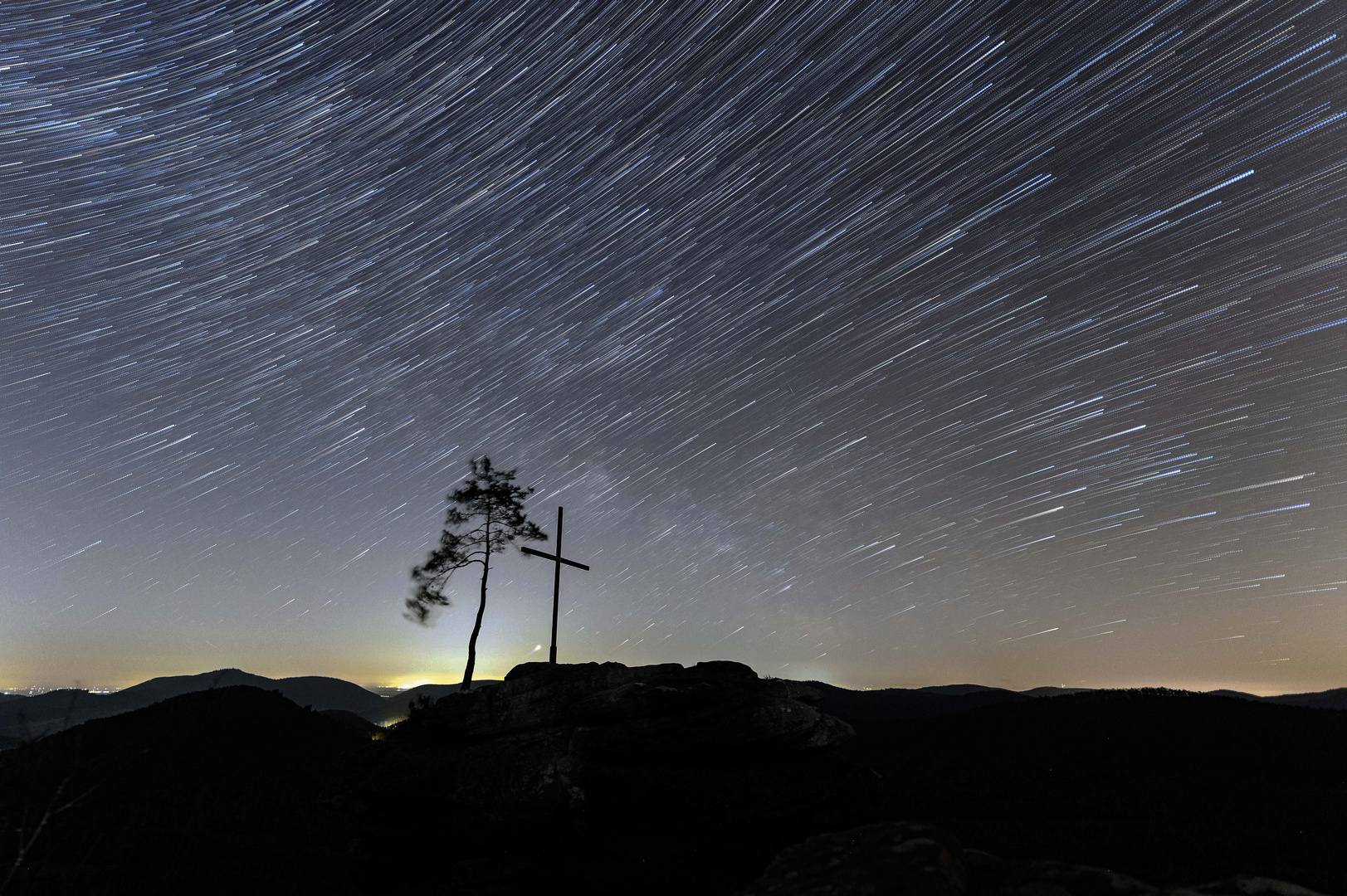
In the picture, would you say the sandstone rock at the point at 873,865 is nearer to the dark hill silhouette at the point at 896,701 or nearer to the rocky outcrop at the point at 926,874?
the rocky outcrop at the point at 926,874

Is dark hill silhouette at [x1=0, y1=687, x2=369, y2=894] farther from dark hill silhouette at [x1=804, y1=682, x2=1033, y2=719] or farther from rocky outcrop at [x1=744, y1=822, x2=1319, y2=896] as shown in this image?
dark hill silhouette at [x1=804, y1=682, x2=1033, y2=719]

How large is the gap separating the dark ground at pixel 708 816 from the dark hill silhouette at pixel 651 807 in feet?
0.22

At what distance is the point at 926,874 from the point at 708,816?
9.00 m

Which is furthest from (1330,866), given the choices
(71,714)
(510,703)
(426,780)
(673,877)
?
(71,714)

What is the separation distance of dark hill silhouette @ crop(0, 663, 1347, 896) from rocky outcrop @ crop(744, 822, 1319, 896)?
0.47 meters

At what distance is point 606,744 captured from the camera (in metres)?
16.7

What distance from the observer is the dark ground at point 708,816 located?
1497 centimetres

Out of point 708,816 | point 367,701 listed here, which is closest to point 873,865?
point 708,816

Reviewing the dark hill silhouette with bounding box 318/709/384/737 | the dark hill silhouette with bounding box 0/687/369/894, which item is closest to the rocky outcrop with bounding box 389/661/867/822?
the dark hill silhouette with bounding box 0/687/369/894

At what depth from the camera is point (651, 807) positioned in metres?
16.3

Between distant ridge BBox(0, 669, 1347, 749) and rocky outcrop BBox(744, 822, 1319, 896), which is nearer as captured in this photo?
rocky outcrop BBox(744, 822, 1319, 896)

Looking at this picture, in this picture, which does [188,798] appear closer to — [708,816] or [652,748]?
[652,748]

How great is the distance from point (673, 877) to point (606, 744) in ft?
10.9

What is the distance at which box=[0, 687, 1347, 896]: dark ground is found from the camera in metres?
15.0
